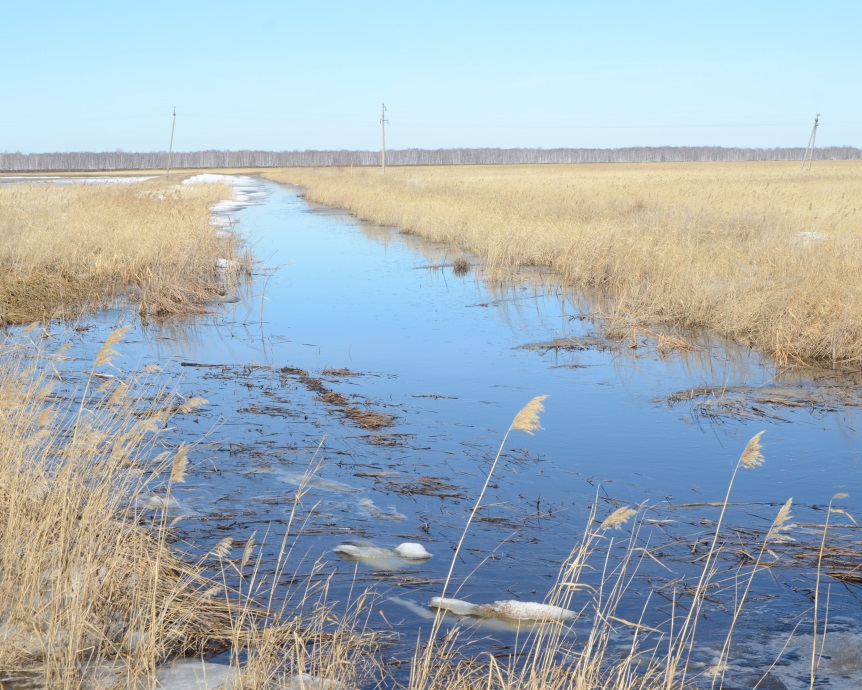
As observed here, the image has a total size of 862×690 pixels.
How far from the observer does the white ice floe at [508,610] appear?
143 inches

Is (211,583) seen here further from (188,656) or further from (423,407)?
(423,407)

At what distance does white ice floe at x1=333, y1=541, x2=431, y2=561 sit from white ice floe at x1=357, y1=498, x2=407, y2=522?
39 centimetres

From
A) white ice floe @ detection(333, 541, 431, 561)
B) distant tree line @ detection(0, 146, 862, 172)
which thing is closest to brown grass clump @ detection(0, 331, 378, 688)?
white ice floe @ detection(333, 541, 431, 561)

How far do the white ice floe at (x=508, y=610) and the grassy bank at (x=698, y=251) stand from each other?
19.5 feet

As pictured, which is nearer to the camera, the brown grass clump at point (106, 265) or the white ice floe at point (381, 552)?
the white ice floe at point (381, 552)

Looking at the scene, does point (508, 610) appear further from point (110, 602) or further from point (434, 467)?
point (434, 467)

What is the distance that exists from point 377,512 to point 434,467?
2.81ft

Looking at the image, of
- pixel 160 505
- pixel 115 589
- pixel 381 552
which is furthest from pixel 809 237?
pixel 115 589

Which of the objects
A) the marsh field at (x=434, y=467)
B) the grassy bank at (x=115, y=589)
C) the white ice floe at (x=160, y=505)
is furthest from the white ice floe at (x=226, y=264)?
the white ice floe at (x=160, y=505)

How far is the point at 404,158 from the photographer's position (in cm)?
11188

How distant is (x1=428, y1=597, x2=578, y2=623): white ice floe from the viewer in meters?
3.63

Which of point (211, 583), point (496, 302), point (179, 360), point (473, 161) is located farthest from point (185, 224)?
point (473, 161)

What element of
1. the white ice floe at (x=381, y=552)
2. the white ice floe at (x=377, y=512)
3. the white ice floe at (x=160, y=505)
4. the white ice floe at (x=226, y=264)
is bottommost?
the white ice floe at (x=381, y=552)

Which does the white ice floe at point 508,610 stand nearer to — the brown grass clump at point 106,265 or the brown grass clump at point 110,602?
the brown grass clump at point 110,602
